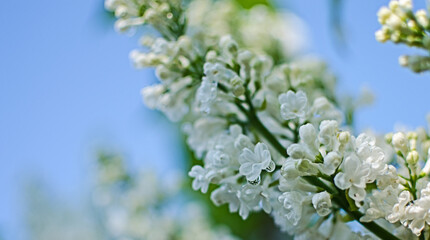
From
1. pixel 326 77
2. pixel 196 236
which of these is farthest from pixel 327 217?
pixel 196 236

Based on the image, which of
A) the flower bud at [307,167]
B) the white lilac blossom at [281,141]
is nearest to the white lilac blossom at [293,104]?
the white lilac blossom at [281,141]

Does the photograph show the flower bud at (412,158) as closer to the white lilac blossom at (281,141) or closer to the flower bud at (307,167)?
the white lilac blossom at (281,141)

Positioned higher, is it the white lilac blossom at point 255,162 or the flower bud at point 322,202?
the white lilac blossom at point 255,162

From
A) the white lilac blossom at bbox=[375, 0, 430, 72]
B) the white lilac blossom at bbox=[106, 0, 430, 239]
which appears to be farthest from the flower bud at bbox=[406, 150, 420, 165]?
the white lilac blossom at bbox=[375, 0, 430, 72]

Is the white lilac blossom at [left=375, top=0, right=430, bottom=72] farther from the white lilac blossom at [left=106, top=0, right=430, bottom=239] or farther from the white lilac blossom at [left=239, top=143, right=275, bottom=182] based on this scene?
the white lilac blossom at [left=239, top=143, right=275, bottom=182]

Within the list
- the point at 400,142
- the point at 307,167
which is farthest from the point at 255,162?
the point at 400,142

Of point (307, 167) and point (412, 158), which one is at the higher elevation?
point (307, 167)

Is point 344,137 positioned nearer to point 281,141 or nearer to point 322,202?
point 322,202

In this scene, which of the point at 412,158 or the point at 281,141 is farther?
the point at 281,141
